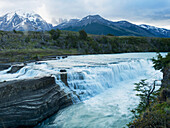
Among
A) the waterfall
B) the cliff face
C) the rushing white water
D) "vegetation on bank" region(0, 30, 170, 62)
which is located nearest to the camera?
the cliff face

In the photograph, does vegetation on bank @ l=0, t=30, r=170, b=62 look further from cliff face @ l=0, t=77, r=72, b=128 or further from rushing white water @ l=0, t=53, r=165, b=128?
cliff face @ l=0, t=77, r=72, b=128

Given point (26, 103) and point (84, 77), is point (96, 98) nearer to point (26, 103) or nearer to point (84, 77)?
point (84, 77)

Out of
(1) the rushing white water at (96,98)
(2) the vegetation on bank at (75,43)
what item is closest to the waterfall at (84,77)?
(1) the rushing white water at (96,98)

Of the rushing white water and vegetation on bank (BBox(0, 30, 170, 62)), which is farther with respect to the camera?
vegetation on bank (BBox(0, 30, 170, 62))

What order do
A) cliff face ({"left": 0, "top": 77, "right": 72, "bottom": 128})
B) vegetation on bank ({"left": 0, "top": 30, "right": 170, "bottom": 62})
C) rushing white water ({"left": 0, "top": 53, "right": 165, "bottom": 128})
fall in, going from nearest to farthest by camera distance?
1. cliff face ({"left": 0, "top": 77, "right": 72, "bottom": 128})
2. rushing white water ({"left": 0, "top": 53, "right": 165, "bottom": 128})
3. vegetation on bank ({"left": 0, "top": 30, "right": 170, "bottom": 62})

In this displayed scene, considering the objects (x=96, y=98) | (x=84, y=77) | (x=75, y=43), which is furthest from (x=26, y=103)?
(x=75, y=43)

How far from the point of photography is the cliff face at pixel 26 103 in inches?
365

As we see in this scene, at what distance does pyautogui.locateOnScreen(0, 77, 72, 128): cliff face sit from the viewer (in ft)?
30.5

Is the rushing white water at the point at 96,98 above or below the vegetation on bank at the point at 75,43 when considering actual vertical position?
below

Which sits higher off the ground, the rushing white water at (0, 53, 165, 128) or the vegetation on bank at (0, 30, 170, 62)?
the vegetation on bank at (0, 30, 170, 62)

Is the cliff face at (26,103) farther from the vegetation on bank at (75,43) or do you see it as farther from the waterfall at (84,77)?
the vegetation on bank at (75,43)

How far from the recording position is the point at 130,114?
36.1ft

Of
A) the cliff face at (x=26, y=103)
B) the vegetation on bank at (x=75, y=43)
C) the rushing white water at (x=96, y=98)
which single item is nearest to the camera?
the cliff face at (x=26, y=103)

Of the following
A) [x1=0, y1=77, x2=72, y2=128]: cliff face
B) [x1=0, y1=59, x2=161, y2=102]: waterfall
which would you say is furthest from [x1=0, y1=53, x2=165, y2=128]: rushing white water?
[x1=0, y1=77, x2=72, y2=128]: cliff face
